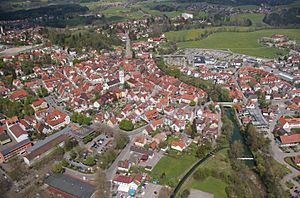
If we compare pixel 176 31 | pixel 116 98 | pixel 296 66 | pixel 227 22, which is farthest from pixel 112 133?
pixel 227 22

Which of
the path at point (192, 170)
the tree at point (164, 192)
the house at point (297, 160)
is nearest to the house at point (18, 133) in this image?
the tree at point (164, 192)

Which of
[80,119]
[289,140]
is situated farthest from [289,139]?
[80,119]

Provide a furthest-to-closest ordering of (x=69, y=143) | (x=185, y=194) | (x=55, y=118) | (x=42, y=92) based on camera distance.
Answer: (x=42, y=92), (x=55, y=118), (x=69, y=143), (x=185, y=194)

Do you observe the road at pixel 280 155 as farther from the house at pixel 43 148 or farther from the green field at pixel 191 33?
the green field at pixel 191 33

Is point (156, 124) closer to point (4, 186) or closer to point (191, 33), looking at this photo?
point (4, 186)

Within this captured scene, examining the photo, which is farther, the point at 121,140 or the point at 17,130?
the point at 17,130

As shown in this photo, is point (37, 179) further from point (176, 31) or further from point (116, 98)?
point (176, 31)
